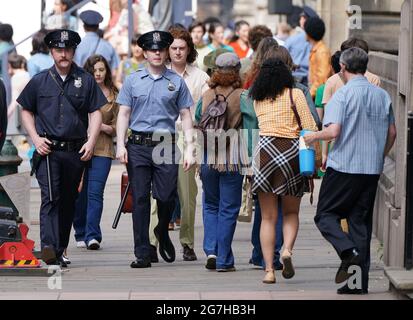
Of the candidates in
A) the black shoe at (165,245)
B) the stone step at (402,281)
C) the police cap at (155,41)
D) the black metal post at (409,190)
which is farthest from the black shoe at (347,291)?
the police cap at (155,41)

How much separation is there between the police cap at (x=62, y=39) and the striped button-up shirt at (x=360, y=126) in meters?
2.63

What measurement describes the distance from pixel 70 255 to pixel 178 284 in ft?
7.83

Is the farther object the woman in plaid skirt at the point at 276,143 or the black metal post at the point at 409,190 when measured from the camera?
the woman in plaid skirt at the point at 276,143

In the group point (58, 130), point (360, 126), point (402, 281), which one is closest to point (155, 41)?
point (58, 130)

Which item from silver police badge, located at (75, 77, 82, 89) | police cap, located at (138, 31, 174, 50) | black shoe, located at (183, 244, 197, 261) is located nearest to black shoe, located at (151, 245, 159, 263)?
black shoe, located at (183, 244, 197, 261)

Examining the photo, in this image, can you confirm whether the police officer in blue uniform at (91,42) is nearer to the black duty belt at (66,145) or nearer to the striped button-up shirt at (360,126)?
the black duty belt at (66,145)

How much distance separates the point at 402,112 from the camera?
42.6 ft

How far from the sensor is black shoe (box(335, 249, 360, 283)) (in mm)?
11766

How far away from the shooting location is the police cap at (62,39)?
13430 millimetres

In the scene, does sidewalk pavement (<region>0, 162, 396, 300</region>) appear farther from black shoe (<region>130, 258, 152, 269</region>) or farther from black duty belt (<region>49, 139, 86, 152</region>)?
black duty belt (<region>49, 139, 86, 152</region>)

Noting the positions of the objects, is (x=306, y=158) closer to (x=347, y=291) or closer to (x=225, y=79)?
(x=347, y=291)

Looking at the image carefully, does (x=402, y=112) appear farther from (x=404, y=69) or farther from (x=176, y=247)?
(x=176, y=247)

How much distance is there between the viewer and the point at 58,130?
526 inches
